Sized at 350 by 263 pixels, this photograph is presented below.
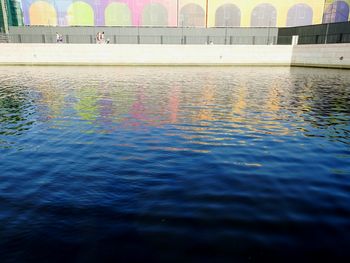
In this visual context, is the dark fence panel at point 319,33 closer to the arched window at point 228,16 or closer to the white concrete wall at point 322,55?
the white concrete wall at point 322,55

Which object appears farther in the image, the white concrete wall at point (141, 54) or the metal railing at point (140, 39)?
the metal railing at point (140, 39)

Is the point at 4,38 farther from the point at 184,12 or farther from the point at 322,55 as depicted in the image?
the point at 322,55

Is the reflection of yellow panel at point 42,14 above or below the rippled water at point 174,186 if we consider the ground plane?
above

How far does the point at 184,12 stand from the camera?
57.8m

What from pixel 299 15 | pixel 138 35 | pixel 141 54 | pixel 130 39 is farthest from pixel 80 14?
pixel 299 15

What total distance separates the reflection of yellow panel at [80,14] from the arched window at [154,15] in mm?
9694

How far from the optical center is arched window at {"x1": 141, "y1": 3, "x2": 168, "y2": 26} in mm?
57406

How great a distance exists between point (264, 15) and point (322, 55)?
49.9 ft

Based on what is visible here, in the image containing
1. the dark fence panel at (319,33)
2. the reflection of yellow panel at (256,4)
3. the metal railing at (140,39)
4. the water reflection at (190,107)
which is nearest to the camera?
the water reflection at (190,107)

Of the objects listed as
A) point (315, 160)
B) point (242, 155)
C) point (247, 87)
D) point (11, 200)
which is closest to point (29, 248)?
point (11, 200)

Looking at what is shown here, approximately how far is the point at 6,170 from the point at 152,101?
11.8m

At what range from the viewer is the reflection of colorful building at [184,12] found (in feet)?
186

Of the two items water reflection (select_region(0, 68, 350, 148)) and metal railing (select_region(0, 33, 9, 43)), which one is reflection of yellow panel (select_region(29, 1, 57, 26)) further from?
water reflection (select_region(0, 68, 350, 148))

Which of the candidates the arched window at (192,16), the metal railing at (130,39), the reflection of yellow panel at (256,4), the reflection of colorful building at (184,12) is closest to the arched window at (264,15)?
the reflection of colorful building at (184,12)
